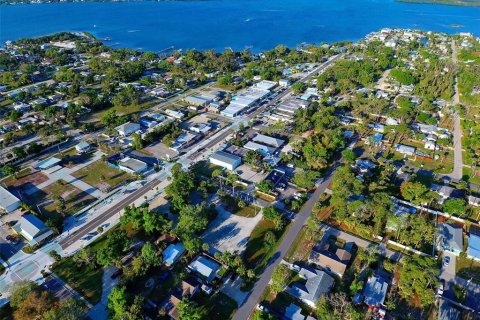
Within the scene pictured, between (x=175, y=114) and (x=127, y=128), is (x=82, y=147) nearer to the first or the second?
(x=127, y=128)

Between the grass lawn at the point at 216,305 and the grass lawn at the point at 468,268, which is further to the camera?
the grass lawn at the point at 468,268

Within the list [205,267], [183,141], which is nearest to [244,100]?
[183,141]

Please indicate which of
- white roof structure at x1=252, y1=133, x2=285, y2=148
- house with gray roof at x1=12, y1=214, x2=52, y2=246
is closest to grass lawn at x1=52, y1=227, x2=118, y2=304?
house with gray roof at x1=12, y1=214, x2=52, y2=246

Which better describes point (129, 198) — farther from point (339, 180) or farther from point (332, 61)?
point (332, 61)

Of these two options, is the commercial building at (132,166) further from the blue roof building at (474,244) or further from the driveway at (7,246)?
the blue roof building at (474,244)

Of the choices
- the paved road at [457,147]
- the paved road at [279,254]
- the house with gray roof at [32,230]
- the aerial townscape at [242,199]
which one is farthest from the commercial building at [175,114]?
the paved road at [457,147]

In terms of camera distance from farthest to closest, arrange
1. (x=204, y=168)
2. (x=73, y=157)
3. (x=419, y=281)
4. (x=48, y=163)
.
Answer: (x=73, y=157)
(x=48, y=163)
(x=204, y=168)
(x=419, y=281)

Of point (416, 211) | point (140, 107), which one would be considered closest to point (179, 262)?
point (416, 211)
